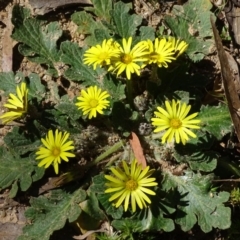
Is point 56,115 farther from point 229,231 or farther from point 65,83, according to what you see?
point 229,231

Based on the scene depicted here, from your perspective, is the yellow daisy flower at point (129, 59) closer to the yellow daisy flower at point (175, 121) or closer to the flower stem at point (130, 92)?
the flower stem at point (130, 92)

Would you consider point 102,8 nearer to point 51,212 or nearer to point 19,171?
point 19,171

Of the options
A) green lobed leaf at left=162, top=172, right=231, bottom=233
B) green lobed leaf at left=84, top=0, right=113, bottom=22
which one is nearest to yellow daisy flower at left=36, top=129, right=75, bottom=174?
green lobed leaf at left=162, top=172, right=231, bottom=233

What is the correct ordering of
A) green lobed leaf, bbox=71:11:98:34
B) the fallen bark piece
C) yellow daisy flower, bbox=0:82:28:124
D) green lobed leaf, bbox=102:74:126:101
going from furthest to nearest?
green lobed leaf, bbox=71:11:98:34
green lobed leaf, bbox=102:74:126:101
yellow daisy flower, bbox=0:82:28:124
the fallen bark piece

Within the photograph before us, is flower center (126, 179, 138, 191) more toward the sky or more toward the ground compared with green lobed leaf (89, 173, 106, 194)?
more toward the sky

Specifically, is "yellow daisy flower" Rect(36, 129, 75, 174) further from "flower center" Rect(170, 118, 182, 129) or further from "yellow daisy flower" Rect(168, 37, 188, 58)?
"yellow daisy flower" Rect(168, 37, 188, 58)

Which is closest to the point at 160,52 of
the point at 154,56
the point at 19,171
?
the point at 154,56
